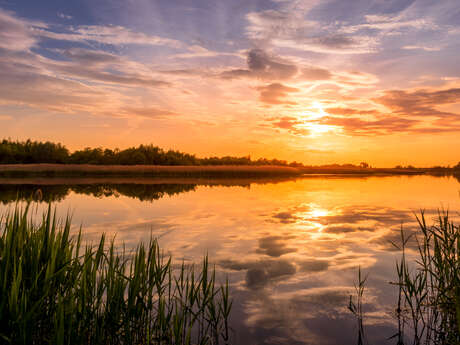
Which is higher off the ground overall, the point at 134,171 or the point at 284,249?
the point at 134,171

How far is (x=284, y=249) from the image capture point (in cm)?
884

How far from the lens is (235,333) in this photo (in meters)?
4.62

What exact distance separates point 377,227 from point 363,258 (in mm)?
4115

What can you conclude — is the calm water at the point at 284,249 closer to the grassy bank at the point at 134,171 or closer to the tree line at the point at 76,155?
the grassy bank at the point at 134,171

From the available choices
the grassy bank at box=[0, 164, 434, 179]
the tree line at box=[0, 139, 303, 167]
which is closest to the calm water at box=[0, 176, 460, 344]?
the grassy bank at box=[0, 164, 434, 179]

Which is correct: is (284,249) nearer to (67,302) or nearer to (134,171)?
(67,302)

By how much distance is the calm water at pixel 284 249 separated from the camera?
4.91 meters

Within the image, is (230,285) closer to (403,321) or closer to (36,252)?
(403,321)

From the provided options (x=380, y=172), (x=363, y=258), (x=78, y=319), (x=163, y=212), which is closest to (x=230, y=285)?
(x=78, y=319)

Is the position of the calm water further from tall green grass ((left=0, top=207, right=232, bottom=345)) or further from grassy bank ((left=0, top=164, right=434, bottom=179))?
grassy bank ((left=0, top=164, right=434, bottom=179))

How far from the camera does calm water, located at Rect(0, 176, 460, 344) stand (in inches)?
193

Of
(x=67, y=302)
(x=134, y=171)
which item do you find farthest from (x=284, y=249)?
(x=134, y=171)

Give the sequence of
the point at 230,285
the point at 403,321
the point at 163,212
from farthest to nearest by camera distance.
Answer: the point at 163,212, the point at 230,285, the point at 403,321

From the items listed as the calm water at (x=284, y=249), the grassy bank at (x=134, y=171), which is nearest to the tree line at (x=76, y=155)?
the grassy bank at (x=134, y=171)
